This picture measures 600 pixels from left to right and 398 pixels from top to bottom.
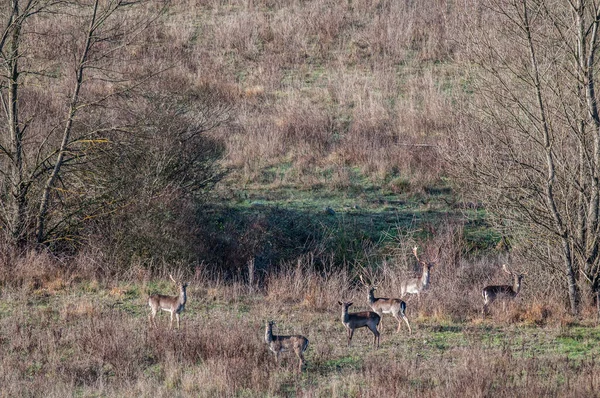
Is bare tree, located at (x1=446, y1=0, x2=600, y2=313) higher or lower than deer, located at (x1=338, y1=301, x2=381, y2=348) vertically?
higher

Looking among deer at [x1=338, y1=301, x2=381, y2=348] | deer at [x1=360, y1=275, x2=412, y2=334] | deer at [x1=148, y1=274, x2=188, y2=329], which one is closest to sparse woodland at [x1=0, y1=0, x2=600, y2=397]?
deer at [x1=148, y1=274, x2=188, y2=329]

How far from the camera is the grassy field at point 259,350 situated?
27.4 feet

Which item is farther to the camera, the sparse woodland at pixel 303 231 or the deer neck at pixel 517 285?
the deer neck at pixel 517 285

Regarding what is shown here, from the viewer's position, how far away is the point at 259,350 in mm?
9328

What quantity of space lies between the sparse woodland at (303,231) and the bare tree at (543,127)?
0.04m

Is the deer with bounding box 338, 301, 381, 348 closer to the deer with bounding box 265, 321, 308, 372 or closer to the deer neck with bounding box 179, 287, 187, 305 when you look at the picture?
the deer with bounding box 265, 321, 308, 372

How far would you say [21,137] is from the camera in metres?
13.9

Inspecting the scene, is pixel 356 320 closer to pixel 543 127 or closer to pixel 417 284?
pixel 417 284

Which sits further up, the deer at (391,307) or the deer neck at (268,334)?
the deer at (391,307)

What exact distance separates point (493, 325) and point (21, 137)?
8.09 meters

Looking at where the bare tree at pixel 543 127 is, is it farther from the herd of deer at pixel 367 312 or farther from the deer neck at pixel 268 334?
the deer neck at pixel 268 334

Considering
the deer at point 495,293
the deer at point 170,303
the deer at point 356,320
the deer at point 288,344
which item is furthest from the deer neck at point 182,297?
the deer at point 495,293

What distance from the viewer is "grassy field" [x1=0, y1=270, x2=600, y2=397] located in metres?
8.34

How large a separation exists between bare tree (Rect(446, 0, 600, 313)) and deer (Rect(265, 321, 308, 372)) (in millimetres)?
4425
